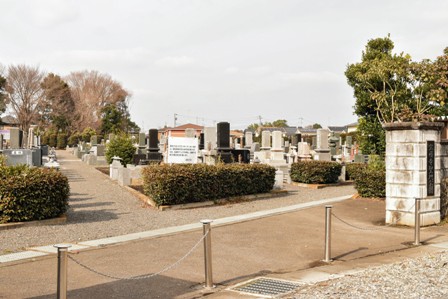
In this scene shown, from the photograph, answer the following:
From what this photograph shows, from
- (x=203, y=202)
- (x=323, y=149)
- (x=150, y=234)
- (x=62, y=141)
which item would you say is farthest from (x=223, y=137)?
(x=62, y=141)

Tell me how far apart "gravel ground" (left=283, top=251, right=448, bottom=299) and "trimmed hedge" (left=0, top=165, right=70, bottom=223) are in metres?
7.02

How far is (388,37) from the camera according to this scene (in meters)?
25.9

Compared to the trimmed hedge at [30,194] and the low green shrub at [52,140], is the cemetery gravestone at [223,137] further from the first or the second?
the low green shrub at [52,140]

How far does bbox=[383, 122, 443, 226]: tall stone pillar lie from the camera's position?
1101 centimetres

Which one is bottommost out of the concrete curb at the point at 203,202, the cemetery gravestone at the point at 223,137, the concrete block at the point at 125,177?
the concrete curb at the point at 203,202

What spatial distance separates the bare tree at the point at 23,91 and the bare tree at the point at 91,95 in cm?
1223

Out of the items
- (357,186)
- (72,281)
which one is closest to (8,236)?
(72,281)

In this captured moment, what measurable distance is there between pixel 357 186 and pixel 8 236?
10525 millimetres

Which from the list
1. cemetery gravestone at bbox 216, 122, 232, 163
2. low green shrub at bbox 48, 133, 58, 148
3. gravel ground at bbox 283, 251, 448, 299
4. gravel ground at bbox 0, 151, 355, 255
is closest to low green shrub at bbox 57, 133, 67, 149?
low green shrub at bbox 48, 133, 58, 148

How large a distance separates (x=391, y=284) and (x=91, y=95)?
74410 mm

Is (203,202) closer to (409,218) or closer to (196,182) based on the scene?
(196,182)

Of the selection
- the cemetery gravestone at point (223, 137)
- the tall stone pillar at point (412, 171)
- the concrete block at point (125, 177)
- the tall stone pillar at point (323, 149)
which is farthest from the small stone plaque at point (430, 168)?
the concrete block at point (125, 177)

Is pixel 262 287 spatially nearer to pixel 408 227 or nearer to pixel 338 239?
pixel 338 239

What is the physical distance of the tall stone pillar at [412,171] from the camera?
36.1 feet
